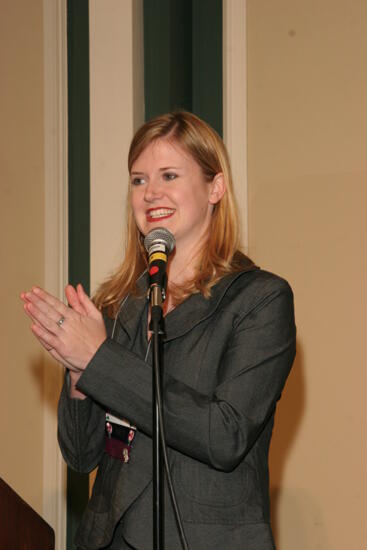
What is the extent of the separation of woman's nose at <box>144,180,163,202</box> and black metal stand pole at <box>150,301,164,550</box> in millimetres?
640

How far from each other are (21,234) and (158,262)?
2343 millimetres

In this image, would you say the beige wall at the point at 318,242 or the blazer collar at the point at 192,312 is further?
the beige wall at the point at 318,242

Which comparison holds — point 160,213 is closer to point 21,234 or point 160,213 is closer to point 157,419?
point 157,419

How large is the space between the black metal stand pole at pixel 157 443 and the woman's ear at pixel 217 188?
0.80 meters

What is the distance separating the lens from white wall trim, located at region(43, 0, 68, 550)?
3.64m

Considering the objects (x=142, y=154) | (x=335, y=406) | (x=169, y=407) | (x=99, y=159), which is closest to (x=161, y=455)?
(x=169, y=407)

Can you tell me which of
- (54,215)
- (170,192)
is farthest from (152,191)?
(54,215)

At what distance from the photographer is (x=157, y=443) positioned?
1.42 m

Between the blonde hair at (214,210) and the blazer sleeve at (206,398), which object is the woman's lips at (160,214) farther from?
the blazer sleeve at (206,398)

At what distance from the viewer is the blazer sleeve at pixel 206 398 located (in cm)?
167

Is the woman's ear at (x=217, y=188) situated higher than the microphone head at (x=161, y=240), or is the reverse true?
the woman's ear at (x=217, y=188)

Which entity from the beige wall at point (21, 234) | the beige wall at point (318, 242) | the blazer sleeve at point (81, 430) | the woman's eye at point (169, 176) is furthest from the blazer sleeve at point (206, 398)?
the beige wall at point (21, 234)

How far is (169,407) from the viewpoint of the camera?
1.67m

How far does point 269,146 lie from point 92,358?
1.77 meters
